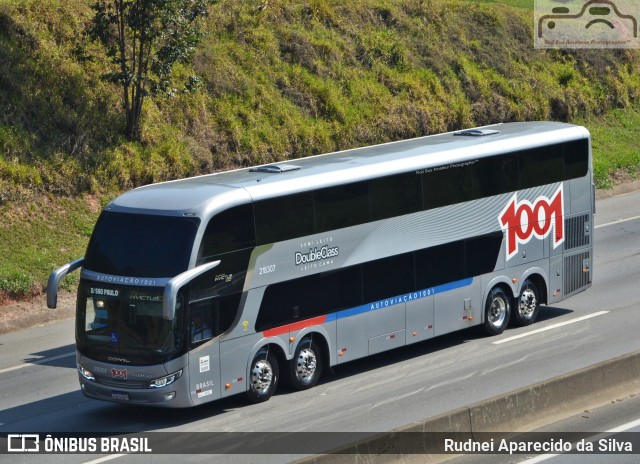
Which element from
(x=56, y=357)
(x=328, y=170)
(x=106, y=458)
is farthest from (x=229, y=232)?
(x=56, y=357)

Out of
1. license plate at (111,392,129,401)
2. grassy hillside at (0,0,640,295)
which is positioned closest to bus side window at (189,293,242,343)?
license plate at (111,392,129,401)

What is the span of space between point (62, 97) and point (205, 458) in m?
15.7

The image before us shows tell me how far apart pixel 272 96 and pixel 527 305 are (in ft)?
43.5

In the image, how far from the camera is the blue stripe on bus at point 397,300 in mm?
17203

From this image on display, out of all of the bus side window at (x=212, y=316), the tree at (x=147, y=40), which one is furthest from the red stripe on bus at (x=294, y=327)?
the tree at (x=147, y=40)

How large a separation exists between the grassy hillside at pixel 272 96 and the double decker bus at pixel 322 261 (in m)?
8.04

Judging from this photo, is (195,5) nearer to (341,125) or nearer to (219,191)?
(341,125)

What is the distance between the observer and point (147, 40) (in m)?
26.6

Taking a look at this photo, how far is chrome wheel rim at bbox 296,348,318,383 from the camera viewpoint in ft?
55.0

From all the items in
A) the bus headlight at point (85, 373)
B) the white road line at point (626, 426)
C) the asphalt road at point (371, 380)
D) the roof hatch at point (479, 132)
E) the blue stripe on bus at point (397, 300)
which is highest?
the roof hatch at point (479, 132)

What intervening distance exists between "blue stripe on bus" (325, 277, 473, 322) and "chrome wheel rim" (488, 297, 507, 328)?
101 centimetres

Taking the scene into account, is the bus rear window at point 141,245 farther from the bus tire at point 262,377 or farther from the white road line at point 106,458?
the white road line at point 106,458

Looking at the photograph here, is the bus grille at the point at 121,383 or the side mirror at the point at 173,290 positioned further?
the bus grille at the point at 121,383
